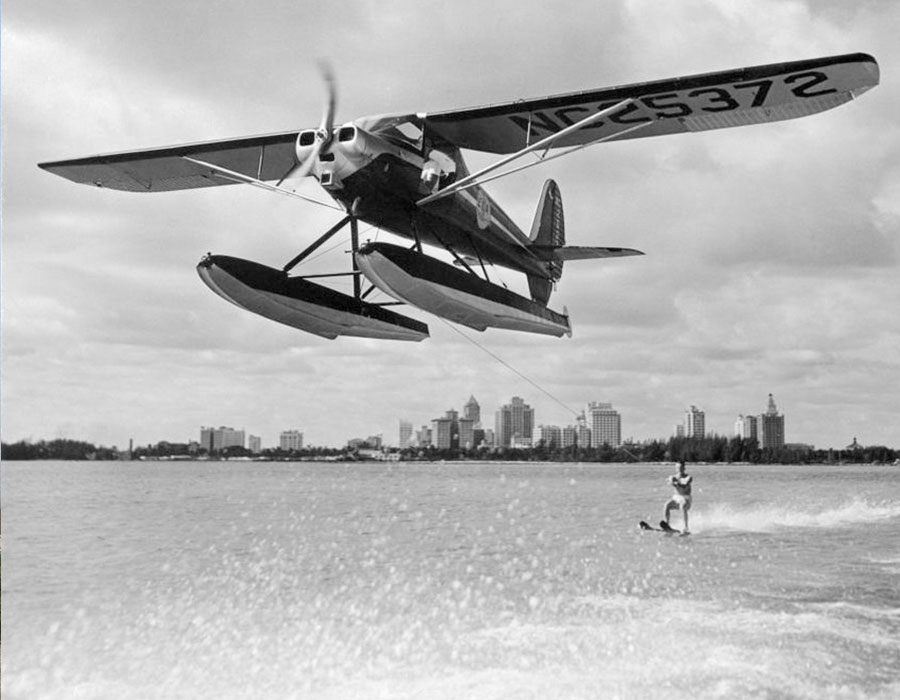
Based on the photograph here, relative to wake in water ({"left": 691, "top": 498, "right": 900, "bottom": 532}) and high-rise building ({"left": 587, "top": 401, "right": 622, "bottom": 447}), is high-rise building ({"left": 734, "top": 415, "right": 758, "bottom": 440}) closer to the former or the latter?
wake in water ({"left": 691, "top": 498, "right": 900, "bottom": 532})

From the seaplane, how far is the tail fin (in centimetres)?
225

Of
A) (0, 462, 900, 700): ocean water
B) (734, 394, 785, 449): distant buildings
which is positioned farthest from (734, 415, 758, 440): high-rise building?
(0, 462, 900, 700): ocean water

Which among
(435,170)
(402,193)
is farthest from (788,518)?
(402,193)

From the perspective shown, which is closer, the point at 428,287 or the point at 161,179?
the point at 428,287

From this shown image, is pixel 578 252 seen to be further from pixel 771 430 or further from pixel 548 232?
pixel 771 430

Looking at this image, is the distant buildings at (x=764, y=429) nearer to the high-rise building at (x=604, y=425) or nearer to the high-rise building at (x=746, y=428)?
the high-rise building at (x=746, y=428)

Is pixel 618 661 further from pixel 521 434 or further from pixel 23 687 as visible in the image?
pixel 521 434

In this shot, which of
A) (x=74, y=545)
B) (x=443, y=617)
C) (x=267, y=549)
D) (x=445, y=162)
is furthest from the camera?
(x=267, y=549)

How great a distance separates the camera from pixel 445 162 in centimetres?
802

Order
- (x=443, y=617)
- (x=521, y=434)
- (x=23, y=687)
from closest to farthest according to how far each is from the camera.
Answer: (x=23, y=687) < (x=443, y=617) < (x=521, y=434)

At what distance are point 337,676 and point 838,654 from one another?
183 inches

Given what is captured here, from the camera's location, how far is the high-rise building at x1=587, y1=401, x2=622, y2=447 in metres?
12.9

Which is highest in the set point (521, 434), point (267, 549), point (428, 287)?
point (428, 287)

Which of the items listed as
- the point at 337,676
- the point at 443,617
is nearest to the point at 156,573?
the point at 443,617
